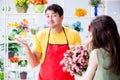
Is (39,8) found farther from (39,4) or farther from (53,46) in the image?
(53,46)

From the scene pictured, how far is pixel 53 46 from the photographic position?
246 cm

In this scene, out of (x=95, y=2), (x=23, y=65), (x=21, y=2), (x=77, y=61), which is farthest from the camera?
(x=23, y=65)

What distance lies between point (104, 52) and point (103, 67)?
0.29 feet

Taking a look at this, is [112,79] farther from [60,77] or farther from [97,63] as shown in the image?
[60,77]

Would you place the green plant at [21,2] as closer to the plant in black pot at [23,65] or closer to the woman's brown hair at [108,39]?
the plant in black pot at [23,65]

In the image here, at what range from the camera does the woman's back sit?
1561mm

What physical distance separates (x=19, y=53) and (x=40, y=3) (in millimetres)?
847

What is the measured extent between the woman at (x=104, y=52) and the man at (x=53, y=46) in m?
0.78

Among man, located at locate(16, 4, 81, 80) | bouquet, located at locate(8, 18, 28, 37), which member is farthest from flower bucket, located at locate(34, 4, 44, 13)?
man, located at locate(16, 4, 81, 80)

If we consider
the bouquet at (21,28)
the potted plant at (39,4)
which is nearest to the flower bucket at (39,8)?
the potted plant at (39,4)

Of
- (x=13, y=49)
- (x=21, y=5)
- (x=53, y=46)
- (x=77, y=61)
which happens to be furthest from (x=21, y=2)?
(x=77, y=61)

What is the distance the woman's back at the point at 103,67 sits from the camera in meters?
1.56

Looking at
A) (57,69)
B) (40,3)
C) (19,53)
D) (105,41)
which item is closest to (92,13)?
(40,3)

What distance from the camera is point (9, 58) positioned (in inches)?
142
